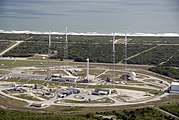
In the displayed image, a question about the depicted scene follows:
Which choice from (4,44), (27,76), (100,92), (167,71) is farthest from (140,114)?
(4,44)

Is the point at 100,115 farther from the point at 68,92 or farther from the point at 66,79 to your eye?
the point at 66,79

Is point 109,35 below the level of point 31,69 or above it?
above

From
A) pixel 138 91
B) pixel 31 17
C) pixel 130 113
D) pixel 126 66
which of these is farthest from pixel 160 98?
pixel 31 17

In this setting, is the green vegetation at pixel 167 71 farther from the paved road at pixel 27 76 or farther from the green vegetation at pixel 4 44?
the green vegetation at pixel 4 44

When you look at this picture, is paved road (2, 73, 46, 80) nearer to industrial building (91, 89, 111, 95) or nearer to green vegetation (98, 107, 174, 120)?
industrial building (91, 89, 111, 95)

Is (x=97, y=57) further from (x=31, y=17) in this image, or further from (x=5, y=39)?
(x=31, y=17)

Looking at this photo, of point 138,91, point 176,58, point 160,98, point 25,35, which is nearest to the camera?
point 160,98

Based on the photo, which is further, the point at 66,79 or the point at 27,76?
the point at 27,76

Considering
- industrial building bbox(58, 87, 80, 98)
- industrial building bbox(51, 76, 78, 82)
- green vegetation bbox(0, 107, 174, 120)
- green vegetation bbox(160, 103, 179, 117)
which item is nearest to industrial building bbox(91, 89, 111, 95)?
industrial building bbox(58, 87, 80, 98)

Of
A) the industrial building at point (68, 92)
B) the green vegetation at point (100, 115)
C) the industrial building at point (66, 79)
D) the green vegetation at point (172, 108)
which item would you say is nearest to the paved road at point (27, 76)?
the industrial building at point (66, 79)
